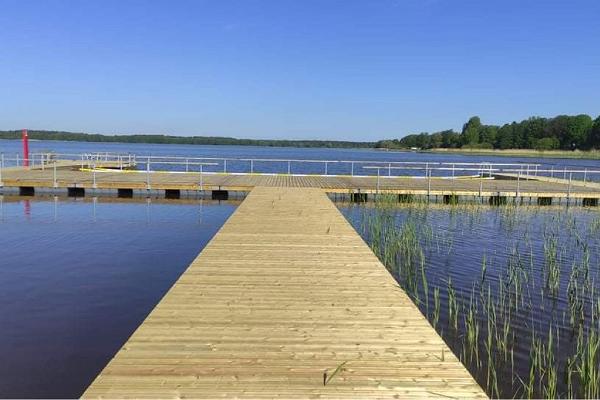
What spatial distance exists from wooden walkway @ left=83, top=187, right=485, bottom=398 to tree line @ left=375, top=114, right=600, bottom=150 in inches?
4387

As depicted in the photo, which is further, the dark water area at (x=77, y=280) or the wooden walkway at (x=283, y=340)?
the dark water area at (x=77, y=280)

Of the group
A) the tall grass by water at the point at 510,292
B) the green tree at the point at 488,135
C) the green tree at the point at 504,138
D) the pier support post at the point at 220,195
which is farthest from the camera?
the green tree at the point at 488,135

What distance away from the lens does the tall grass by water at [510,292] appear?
178 inches

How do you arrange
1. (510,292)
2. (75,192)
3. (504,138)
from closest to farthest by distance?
1. (510,292)
2. (75,192)
3. (504,138)

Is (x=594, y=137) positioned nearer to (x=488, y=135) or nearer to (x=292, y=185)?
(x=488, y=135)

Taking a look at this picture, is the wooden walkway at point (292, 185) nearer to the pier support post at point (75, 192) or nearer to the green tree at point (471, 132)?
the pier support post at point (75, 192)

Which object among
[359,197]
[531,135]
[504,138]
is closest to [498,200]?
[359,197]

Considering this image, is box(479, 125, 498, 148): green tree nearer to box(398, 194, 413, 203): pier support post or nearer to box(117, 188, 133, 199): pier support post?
box(398, 194, 413, 203): pier support post

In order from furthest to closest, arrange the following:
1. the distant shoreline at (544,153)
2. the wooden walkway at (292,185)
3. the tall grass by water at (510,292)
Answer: the distant shoreline at (544,153)
the wooden walkway at (292,185)
the tall grass by water at (510,292)

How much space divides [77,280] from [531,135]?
404ft

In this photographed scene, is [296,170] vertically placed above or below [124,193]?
above

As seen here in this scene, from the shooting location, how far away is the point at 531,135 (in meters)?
114

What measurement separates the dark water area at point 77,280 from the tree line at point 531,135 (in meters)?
109

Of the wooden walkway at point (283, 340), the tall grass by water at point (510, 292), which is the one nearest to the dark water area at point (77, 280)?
the wooden walkway at point (283, 340)
